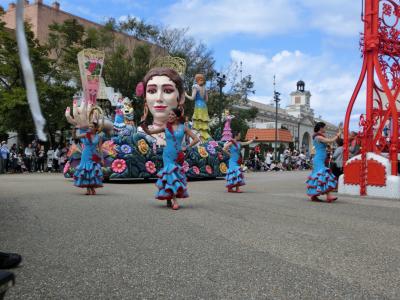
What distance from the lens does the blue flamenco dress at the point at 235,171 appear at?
1227cm

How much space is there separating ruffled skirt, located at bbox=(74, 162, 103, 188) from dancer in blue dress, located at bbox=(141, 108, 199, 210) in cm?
271

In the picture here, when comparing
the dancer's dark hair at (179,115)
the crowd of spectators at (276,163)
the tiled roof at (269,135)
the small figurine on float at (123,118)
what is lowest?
the crowd of spectators at (276,163)

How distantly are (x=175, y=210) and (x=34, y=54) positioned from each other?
1849 centimetres

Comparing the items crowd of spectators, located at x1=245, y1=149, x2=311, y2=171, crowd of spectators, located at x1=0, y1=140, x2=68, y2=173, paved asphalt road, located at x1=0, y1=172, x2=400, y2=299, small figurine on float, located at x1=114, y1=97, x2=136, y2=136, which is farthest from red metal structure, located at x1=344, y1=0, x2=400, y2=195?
crowd of spectators, located at x1=245, y1=149, x2=311, y2=171

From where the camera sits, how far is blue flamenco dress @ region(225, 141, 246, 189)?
40.2 feet

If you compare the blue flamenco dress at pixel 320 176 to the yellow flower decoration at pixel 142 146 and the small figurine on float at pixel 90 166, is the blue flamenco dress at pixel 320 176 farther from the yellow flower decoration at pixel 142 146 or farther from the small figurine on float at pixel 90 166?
the yellow flower decoration at pixel 142 146

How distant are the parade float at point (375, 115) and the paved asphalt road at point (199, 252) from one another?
3.96m

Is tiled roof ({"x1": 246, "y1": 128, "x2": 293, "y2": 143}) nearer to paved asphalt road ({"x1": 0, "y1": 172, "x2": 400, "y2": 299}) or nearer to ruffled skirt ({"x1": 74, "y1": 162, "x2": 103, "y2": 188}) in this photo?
ruffled skirt ({"x1": 74, "y1": 162, "x2": 103, "y2": 188})

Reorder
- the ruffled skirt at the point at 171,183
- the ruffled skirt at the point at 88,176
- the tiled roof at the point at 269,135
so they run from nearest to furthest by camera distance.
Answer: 1. the ruffled skirt at the point at 171,183
2. the ruffled skirt at the point at 88,176
3. the tiled roof at the point at 269,135

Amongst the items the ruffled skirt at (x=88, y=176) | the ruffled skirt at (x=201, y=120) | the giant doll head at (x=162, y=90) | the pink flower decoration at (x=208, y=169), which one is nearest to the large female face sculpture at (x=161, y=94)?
the giant doll head at (x=162, y=90)

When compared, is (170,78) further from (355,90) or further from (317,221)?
(317,221)

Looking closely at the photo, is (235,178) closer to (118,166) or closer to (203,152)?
(118,166)

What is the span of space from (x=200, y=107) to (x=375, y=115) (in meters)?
7.84

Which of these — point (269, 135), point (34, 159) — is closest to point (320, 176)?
point (34, 159)
